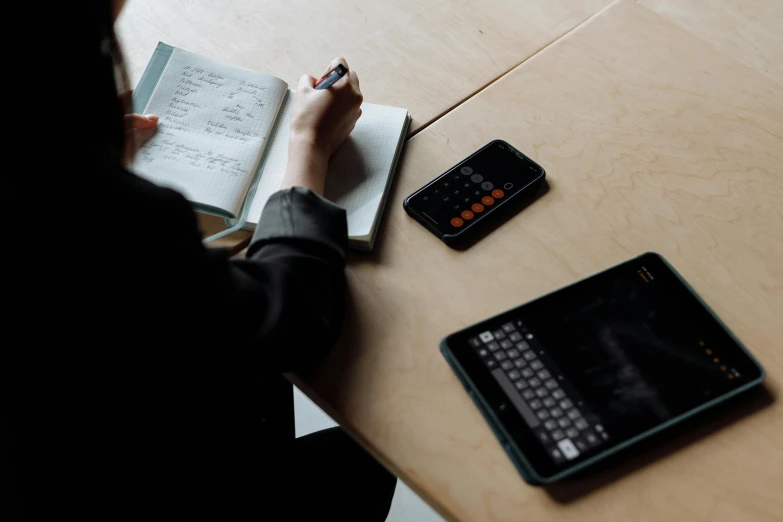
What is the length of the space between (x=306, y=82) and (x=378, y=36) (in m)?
0.16

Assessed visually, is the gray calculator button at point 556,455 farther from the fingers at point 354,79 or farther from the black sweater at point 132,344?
the fingers at point 354,79

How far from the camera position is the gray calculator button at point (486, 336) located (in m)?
0.65

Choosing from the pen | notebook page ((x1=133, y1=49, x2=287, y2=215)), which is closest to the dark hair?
notebook page ((x1=133, y1=49, x2=287, y2=215))

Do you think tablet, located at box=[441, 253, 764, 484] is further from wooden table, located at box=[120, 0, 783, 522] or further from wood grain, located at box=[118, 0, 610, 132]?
wood grain, located at box=[118, 0, 610, 132]

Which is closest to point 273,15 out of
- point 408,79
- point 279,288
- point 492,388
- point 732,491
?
point 408,79

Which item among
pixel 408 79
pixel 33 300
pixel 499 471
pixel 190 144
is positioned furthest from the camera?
pixel 408 79

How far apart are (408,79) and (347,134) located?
14 cm

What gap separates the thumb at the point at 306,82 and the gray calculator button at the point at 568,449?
501mm

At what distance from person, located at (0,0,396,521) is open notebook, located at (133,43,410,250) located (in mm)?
100

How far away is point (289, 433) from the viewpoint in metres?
0.87

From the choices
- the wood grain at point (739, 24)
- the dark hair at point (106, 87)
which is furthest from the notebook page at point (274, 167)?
the wood grain at point (739, 24)

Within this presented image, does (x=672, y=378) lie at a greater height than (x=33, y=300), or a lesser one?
lesser

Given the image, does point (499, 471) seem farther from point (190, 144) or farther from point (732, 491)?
point (190, 144)

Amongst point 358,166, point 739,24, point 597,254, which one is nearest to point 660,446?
point 597,254
